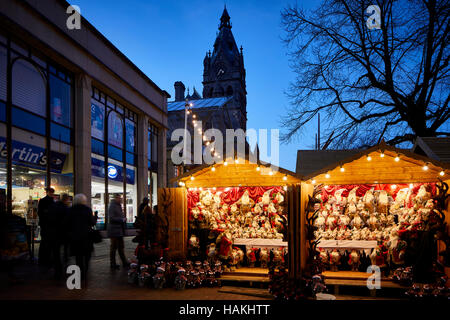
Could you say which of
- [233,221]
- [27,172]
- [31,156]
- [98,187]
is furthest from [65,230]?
[98,187]

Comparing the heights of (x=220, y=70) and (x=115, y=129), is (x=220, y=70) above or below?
above

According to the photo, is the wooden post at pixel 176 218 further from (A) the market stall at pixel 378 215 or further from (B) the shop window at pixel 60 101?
(B) the shop window at pixel 60 101

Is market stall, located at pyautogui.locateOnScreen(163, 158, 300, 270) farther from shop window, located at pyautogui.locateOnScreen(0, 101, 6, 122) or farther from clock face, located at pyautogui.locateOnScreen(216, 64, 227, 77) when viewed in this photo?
clock face, located at pyautogui.locateOnScreen(216, 64, 227, 77)

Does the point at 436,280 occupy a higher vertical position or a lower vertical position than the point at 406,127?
lower

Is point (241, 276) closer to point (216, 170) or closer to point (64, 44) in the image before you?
point (216, 170)

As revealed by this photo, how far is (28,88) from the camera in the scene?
39.2 feet

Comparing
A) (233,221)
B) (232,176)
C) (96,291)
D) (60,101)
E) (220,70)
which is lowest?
(96,291)

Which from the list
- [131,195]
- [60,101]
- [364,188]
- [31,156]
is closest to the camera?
[364,188]

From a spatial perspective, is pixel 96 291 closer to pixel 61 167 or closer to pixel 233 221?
pixel 233 221

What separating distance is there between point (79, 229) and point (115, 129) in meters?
11.7

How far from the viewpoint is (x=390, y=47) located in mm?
14094

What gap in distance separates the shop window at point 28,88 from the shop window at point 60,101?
0.45 metres
